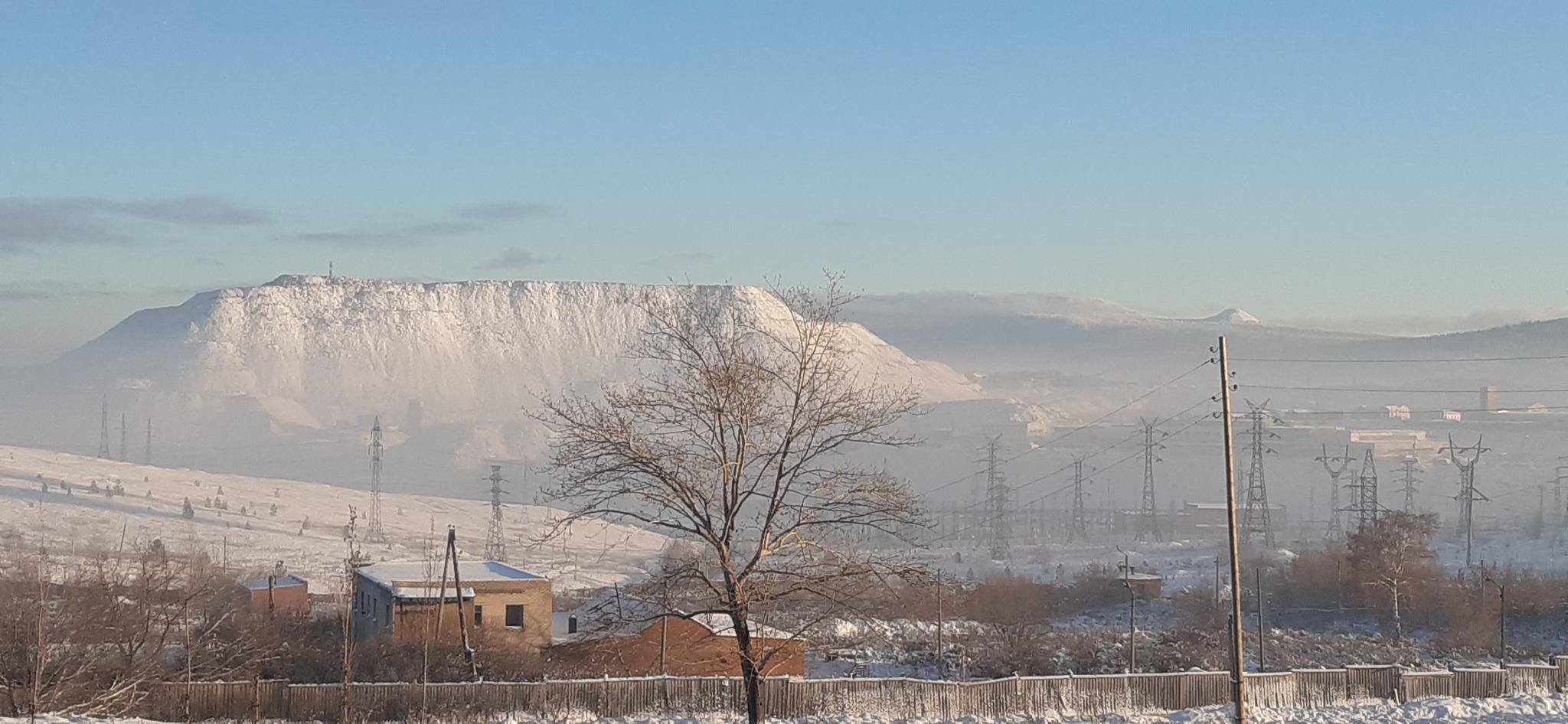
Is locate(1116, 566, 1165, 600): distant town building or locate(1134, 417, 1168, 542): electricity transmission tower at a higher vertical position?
locate(1134, 417, 1168, 542): electricity transmission tower

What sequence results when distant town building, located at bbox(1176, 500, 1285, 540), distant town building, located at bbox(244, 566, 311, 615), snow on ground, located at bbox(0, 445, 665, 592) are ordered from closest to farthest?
distant town building, located at bbox(244, 566, 311, 615) < snow on ground, located at bbox(0, 445, 665, 592) < distant town building, located at bbox(1176, 500, 1285, 540)

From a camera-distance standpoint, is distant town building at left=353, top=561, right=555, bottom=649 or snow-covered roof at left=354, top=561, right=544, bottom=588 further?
snow-covered roof at left=354, top=561, right=544, bottom=588

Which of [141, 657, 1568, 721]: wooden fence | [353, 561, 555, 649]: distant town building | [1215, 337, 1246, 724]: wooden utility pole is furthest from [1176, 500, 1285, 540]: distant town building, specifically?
[1215, 337, 1246, 724]: wooden utility pole

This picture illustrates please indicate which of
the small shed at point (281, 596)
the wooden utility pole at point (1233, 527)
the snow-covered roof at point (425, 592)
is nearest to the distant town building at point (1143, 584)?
the snow-covered roof at point (425, 592)

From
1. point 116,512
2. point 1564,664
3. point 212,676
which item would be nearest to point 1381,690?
point 1564,664

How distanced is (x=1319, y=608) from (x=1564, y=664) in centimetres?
3486

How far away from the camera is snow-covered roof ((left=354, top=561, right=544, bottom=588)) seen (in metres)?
57.3

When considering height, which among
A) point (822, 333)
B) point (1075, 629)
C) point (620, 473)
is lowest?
point (1075, 629)

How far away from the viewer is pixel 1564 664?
4891 centimetres

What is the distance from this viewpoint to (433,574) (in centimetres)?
6000

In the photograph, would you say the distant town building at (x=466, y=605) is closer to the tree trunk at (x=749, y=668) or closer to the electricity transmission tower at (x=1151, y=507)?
the tree trunk at (x=749, y=668)

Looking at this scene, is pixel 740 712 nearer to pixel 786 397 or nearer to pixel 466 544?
pixel 786 397

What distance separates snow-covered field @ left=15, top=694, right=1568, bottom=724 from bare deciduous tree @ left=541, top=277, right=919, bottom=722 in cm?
1643

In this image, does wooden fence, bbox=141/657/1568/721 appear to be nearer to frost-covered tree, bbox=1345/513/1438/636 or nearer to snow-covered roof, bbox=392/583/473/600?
snow-covered roof, bbox=392/583/473/600
